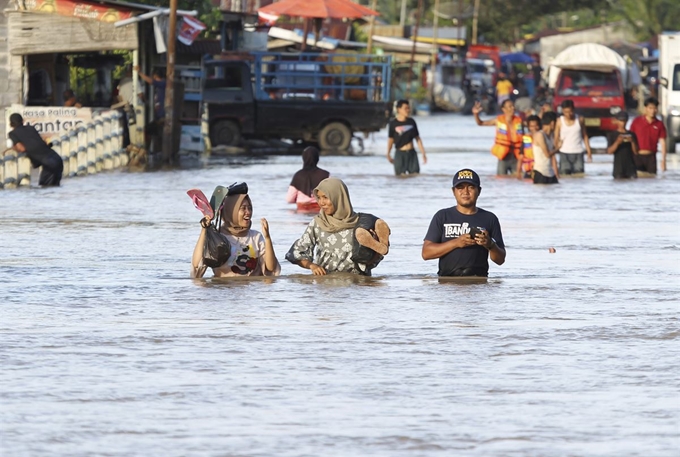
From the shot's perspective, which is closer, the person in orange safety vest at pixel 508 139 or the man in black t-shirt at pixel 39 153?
the man in black t-shirt at pixel 39 153

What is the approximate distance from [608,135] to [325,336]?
102 feet

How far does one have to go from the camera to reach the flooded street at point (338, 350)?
683 cm

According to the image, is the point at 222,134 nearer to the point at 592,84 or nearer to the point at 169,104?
the point at 169,104

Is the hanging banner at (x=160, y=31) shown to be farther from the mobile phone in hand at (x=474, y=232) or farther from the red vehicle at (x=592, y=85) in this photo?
the mobile phone in hand at (x=474, y=232)

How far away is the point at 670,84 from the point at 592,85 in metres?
8.04

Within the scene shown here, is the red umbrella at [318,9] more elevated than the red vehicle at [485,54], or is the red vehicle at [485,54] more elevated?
the red umbrella at [318,9]

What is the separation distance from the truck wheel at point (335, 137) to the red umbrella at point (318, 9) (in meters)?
3.66

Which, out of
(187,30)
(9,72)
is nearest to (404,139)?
(9,72)

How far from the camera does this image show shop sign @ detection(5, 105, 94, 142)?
2720 cm

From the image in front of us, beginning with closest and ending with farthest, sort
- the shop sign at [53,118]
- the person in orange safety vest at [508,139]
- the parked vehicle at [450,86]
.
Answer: the person in orange safety vest at [508,139] < the shop sign at [53,118] < the parked vehicle at [450,86]

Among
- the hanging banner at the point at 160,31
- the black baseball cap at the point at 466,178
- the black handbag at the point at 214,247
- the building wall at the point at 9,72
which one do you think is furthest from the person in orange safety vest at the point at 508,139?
the black handbag at the point at 214,247

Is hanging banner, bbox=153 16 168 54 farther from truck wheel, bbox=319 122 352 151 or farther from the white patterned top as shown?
the white patterned top

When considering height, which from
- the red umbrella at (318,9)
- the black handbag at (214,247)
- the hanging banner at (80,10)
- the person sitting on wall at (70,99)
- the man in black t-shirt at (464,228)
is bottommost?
the person sitting on wall at (70,99)

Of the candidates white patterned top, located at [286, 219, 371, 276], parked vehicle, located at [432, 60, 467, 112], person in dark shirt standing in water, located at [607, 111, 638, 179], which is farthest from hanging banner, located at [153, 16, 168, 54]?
parked vehicle, located at [432, 60, 467, 112]
